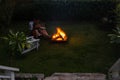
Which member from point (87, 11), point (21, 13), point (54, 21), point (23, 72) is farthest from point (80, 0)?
point (23, 72)

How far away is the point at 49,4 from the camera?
45.9 ft

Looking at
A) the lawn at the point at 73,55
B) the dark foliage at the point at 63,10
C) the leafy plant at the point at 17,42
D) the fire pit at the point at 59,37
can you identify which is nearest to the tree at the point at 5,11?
the lawn at the point at 73,55

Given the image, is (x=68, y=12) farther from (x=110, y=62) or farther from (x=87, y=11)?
(x=110, y=62)

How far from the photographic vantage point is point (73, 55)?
35.4ft

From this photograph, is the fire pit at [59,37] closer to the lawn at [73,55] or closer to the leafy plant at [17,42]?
the lawn at [73,55]

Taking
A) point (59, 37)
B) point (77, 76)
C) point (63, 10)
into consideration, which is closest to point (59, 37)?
point (59, 37)

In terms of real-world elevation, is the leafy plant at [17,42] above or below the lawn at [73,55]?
above

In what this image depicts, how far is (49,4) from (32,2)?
0.79 m

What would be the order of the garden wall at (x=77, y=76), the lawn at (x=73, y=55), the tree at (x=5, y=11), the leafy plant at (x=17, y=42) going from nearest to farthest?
the garden wall at (x=77, y=76) → the lawn at (x=73, y=55) → the leafy plant at (x=17, y=42) → the tree at (x=5, y=11)

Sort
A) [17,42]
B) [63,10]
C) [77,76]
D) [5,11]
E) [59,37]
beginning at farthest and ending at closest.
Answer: [63,10] → [5,11] → [59,37] → [17,42] → [77,76]

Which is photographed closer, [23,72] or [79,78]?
[79,78]

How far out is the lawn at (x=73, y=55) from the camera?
32.3ft

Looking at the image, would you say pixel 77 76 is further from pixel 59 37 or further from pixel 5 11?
pixel 5 11

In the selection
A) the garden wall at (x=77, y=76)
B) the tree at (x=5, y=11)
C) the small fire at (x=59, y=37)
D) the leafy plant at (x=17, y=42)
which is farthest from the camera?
the tree at (x=5, y=11)
